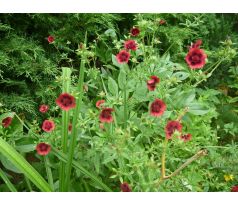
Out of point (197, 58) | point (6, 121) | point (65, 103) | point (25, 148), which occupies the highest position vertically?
point (197, 58)

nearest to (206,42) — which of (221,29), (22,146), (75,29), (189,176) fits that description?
(221,29)

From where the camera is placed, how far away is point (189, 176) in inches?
79.4

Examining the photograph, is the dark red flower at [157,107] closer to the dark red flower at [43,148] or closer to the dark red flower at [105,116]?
the dark red flower at [105,116]

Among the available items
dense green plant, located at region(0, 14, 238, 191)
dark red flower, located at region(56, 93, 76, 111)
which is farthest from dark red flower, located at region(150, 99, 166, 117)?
dark red flower, located at region(56, 93, 76, 111)

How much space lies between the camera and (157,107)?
1.77 m

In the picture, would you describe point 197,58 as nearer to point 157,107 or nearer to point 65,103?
point 157,107

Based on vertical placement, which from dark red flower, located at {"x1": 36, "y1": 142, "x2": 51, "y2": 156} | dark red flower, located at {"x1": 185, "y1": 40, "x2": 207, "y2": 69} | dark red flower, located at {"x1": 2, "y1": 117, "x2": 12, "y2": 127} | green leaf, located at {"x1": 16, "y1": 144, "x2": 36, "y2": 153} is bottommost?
green leaf, located at {"x1": 16, "y1": 144, "x2": 36, "y2": 153}

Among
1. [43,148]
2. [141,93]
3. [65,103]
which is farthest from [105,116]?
[141,93]

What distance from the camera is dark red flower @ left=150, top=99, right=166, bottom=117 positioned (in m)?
1.76

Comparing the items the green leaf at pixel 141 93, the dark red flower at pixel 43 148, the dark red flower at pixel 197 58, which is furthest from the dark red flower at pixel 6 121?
the dark red flower at pixel 197 58

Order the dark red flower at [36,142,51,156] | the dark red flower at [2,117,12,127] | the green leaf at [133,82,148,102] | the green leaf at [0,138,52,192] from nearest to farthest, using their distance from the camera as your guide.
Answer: the green leaf at [0,138,52,192], the dark red flower at [36,142,51,156], the dark red flower at [2,117,12,127], the green leaf at [133,82,148,102]

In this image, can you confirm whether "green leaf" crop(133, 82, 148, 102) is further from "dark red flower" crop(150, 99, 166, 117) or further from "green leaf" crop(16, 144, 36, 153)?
"green leaf" crop(16, 144, 36, 153)

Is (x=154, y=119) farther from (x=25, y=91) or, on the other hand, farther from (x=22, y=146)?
(x=25, y=91)

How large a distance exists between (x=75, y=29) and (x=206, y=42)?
1.04m
